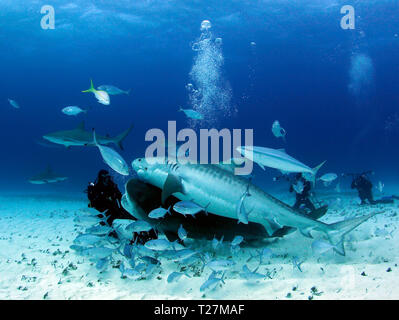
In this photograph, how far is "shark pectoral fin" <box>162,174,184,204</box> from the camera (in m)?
4.40

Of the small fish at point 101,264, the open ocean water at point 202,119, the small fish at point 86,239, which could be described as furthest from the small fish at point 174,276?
the small fish at point 86,239

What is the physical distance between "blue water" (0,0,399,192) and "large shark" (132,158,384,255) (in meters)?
8.67

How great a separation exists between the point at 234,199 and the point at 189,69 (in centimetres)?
7278

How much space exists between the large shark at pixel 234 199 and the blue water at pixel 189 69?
28.4 feet

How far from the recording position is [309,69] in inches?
2820

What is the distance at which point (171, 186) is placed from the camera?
14.7 feet

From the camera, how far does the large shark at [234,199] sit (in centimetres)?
437

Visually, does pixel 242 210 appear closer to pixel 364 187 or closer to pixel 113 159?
pixel 113 159

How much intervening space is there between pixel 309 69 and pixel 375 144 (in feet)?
259

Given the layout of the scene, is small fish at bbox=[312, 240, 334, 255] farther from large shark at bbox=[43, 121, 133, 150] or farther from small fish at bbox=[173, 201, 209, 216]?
large shark at bbox=[43, 121, 133, 150]

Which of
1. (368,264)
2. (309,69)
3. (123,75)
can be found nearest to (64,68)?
(123,75)

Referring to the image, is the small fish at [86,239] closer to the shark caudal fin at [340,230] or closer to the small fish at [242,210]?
the small fish at [242,210]

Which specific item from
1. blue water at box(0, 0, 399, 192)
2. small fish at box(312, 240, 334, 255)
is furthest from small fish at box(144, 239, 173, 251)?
blue water at box(0, 0, 399, 192)

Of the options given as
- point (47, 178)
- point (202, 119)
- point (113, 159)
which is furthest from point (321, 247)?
point (202, 119)
